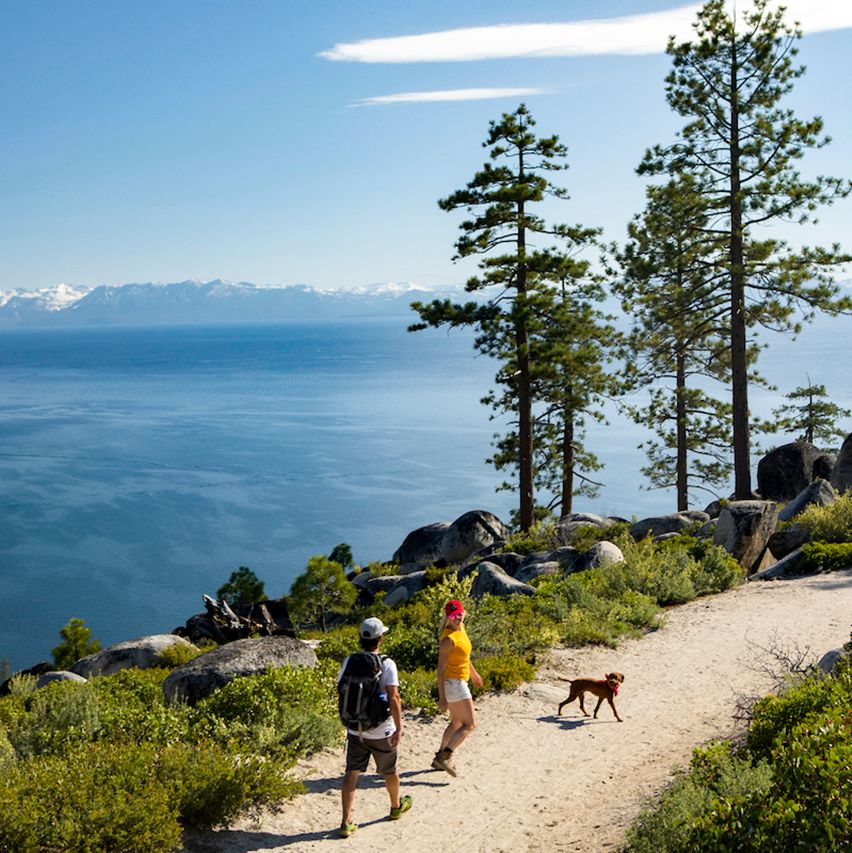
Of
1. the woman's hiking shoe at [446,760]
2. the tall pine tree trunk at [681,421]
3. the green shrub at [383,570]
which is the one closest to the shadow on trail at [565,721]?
the woman's hiking shoe at [446,760]

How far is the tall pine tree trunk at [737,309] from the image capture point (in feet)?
79.8

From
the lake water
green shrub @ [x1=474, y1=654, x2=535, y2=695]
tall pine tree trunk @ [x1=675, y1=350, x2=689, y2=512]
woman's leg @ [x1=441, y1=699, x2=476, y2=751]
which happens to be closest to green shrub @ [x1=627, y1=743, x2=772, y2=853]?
woman's leg @ [x1=441, y1=699, x2=476, y2=751]

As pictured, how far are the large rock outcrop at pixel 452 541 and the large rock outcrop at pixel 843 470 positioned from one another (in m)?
10.9

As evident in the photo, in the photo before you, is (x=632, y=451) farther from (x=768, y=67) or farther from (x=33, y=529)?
(x=768, y=67)

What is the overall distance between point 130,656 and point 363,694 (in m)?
14.7

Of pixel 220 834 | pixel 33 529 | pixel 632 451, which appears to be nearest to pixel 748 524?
pixel 220 834

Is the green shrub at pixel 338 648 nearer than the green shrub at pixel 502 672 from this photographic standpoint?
No

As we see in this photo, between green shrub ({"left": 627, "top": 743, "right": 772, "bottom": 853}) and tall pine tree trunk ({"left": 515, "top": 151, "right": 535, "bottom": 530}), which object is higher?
tall pine tree trunk ({"left": 515, "top": 151, "right": 535, "bottom": 530})

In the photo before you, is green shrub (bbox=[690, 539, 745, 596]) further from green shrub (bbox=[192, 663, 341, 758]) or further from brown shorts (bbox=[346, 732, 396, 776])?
brown shorts (bbox=[346, 732, 396, 776])

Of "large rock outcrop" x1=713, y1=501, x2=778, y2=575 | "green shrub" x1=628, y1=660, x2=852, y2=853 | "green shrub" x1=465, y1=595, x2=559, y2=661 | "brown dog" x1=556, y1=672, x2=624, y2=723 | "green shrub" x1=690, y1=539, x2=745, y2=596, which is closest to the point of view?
"green shrub" x1=628, y1=660, x2=852, y2=853

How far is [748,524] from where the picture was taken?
18875 mm

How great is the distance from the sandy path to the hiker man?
1.93 feet

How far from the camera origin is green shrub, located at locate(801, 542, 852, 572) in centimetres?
1794

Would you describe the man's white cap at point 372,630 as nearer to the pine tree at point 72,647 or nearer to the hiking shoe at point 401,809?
the hiking shoe at point 401,809
